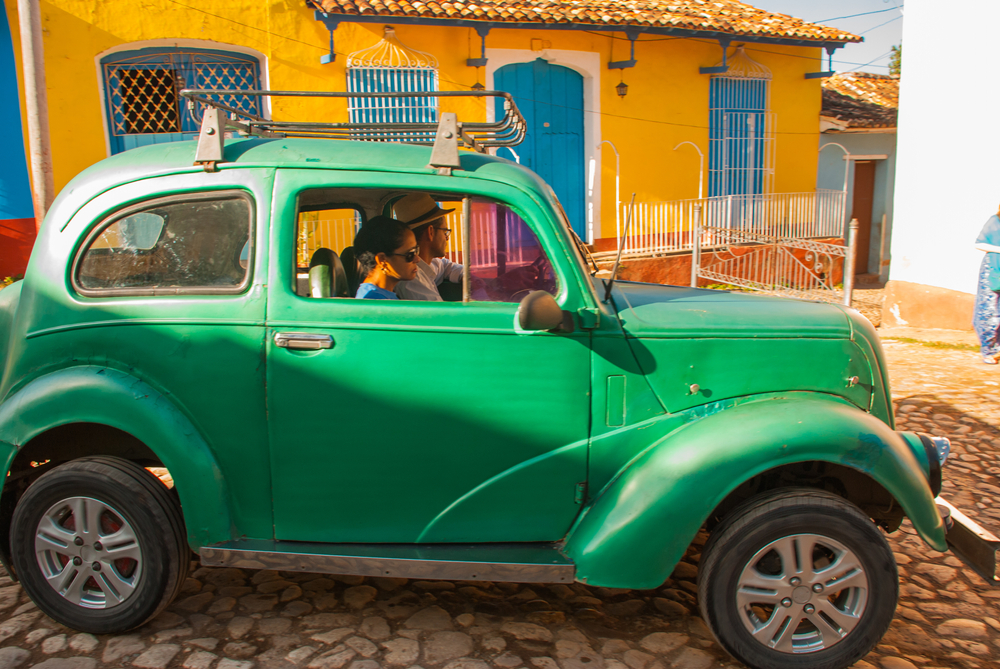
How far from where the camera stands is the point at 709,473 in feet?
8.55

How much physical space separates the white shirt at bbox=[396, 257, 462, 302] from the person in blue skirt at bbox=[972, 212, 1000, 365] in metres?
6.59

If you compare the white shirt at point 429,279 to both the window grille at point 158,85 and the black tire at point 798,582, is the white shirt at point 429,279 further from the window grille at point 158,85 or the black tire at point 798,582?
the window grille at point 158,85

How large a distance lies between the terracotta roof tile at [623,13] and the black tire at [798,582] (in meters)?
10.2

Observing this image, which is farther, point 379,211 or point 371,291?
point 379,211

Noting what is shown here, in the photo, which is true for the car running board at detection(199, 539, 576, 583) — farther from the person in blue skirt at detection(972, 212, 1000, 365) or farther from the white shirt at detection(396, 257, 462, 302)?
the person in blue skirt at detection(972, 212, 1000, 365)

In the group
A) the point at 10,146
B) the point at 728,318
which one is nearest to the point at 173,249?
the point at 728,318

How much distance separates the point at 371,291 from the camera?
9.75 feet

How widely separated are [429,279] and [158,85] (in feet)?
31.1

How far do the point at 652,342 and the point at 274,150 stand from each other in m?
1.66

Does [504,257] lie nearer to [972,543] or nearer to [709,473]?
[709,473]

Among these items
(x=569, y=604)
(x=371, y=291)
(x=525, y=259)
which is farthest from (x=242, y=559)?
(x=525, y=259)

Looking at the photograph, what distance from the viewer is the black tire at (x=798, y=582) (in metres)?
2.66

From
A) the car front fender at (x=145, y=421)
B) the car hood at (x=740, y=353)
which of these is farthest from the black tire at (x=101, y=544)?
the car hood at (x=740, y=353)

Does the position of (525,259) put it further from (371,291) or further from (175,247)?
(175,247)
